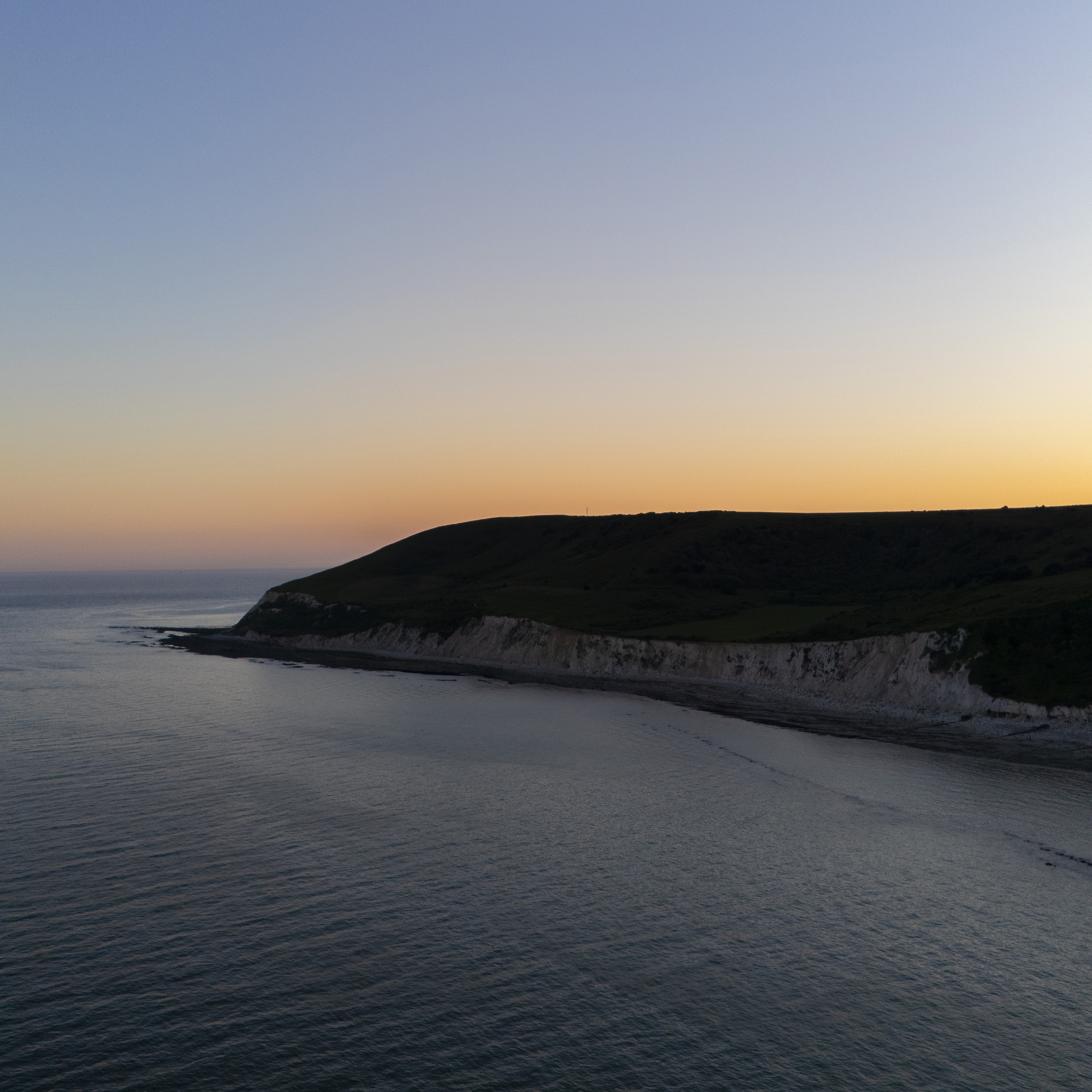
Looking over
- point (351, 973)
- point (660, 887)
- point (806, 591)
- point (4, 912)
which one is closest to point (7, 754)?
point (4, 912)

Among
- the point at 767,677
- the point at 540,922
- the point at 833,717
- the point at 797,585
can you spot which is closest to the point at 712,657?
the point at 767,677

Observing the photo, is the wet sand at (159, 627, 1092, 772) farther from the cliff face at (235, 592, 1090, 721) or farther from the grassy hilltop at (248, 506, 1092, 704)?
the grassy hilltop at (248, 506, 1092, 704)

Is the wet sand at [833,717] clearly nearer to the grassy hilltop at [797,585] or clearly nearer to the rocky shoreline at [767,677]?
the rocky shoreline at [767,677]

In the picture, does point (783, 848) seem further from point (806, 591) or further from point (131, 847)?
point (806, 591)

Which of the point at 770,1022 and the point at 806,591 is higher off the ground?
the point at 806,591

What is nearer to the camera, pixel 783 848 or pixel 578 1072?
pixel 578 1072
